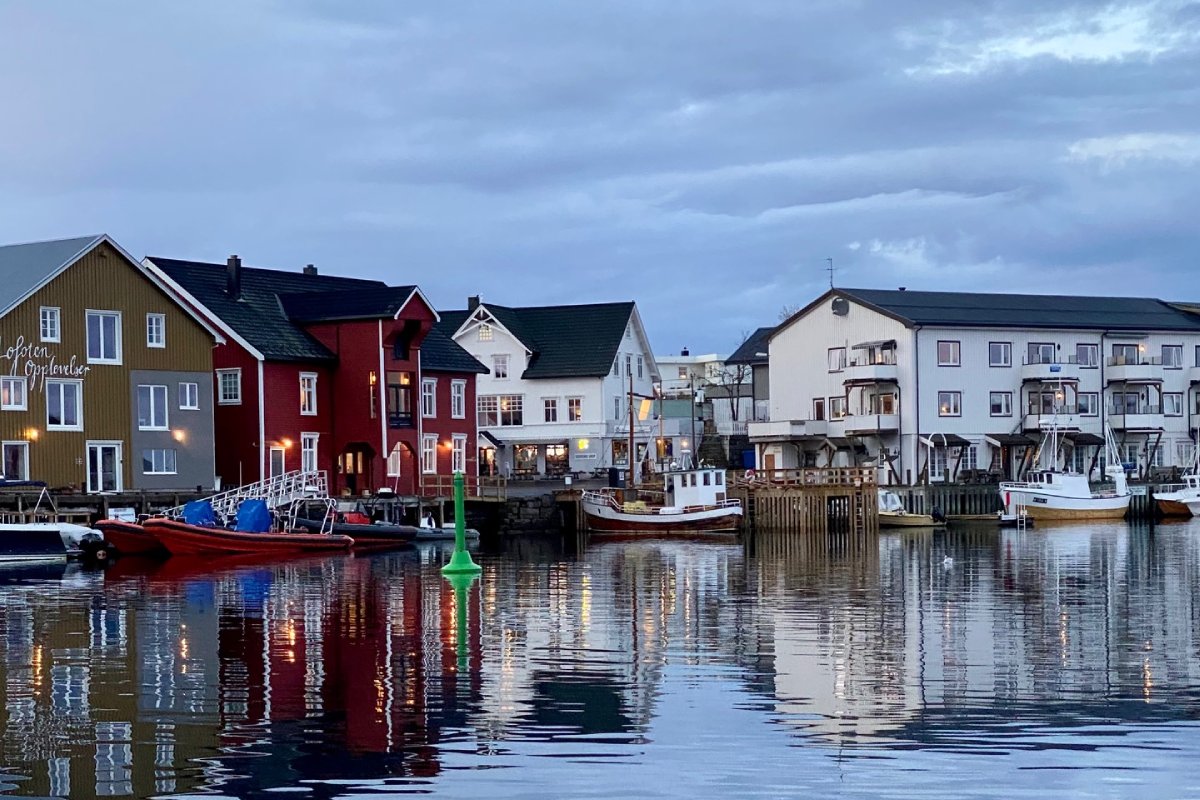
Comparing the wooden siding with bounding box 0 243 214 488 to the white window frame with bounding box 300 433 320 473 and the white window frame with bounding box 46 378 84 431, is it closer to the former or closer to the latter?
the white window frame with bounding box 46 378 84 431

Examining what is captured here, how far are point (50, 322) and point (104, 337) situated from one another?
2326 millimetres

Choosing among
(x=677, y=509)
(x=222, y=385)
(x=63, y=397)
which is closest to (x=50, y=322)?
(x=63, y=397)

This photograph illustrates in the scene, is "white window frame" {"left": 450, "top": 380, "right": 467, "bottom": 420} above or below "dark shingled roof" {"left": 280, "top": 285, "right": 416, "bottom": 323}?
below

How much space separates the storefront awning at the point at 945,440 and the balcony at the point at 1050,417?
3.69 m

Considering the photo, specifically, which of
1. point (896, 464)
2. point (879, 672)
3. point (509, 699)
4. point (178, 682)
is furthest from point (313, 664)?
point (896, 464)

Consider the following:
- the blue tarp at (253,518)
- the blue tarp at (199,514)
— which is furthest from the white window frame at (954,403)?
the blue tarp at (199,514)

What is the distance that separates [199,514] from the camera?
56406 mm

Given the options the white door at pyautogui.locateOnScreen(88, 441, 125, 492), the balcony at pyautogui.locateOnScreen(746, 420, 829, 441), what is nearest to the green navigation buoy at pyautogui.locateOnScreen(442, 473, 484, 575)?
the white door at pyautogui.locateOnScreen(88, 441, 125, 492)

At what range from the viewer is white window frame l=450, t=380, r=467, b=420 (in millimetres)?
77562

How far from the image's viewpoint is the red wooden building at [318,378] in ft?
226

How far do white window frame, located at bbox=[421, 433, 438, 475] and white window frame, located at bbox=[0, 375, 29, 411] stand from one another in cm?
1974

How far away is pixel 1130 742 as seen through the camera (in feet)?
57.4

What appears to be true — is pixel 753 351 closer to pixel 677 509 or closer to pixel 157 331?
pixel 677 509

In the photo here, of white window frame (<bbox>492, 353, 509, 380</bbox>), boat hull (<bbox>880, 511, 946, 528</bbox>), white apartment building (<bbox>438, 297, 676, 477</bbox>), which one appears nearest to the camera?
boat hull (<bbox>880, 511, 946, 528</bbox>)
